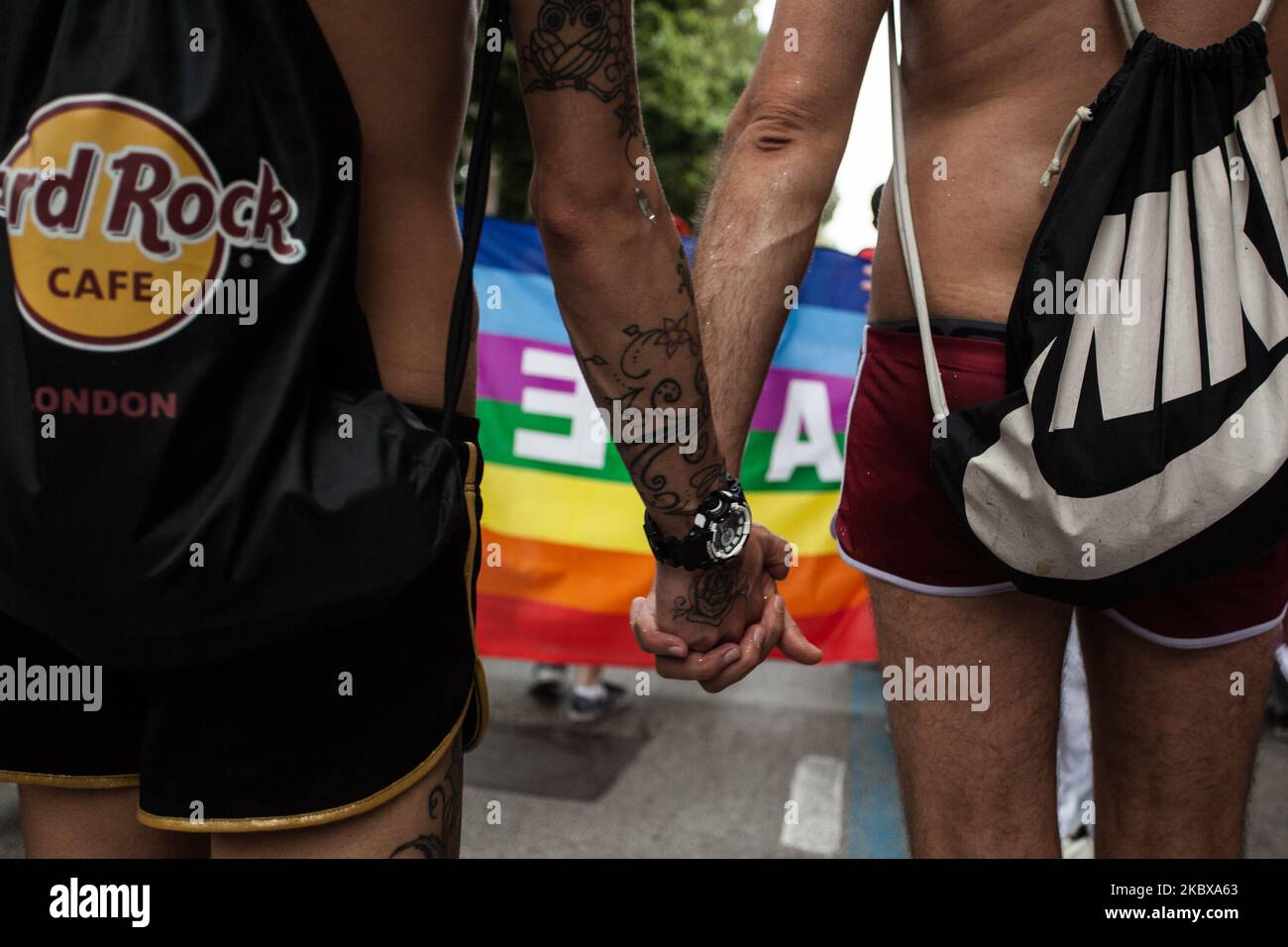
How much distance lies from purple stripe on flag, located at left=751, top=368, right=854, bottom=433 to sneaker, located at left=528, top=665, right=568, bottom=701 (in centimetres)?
183

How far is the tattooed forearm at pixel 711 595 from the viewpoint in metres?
1.63

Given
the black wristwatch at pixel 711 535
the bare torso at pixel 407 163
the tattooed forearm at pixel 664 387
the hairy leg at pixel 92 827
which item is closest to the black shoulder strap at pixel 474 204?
the bare torso at pixel 407 163

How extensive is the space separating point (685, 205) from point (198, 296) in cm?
1858

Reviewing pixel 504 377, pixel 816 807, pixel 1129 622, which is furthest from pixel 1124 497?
pixel 504 377

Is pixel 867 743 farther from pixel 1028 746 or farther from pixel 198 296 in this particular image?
pixel 198 296

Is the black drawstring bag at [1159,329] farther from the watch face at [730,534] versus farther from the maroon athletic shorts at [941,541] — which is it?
the watch face at [730,534]

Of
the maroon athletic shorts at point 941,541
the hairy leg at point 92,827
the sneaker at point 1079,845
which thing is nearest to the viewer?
the hairy leg at point 92,827

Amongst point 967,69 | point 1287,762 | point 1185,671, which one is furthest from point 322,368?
point 1287,762

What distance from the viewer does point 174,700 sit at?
1.27 metres

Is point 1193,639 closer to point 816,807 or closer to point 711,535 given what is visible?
point 711,535

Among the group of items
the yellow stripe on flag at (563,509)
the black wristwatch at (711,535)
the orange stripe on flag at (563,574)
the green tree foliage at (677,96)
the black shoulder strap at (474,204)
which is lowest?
the orange stripe on flag at (563,574)

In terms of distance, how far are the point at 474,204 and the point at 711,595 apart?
68 cm

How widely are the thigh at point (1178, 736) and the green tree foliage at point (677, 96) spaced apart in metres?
10.6

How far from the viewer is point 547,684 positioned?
5.59 meters
